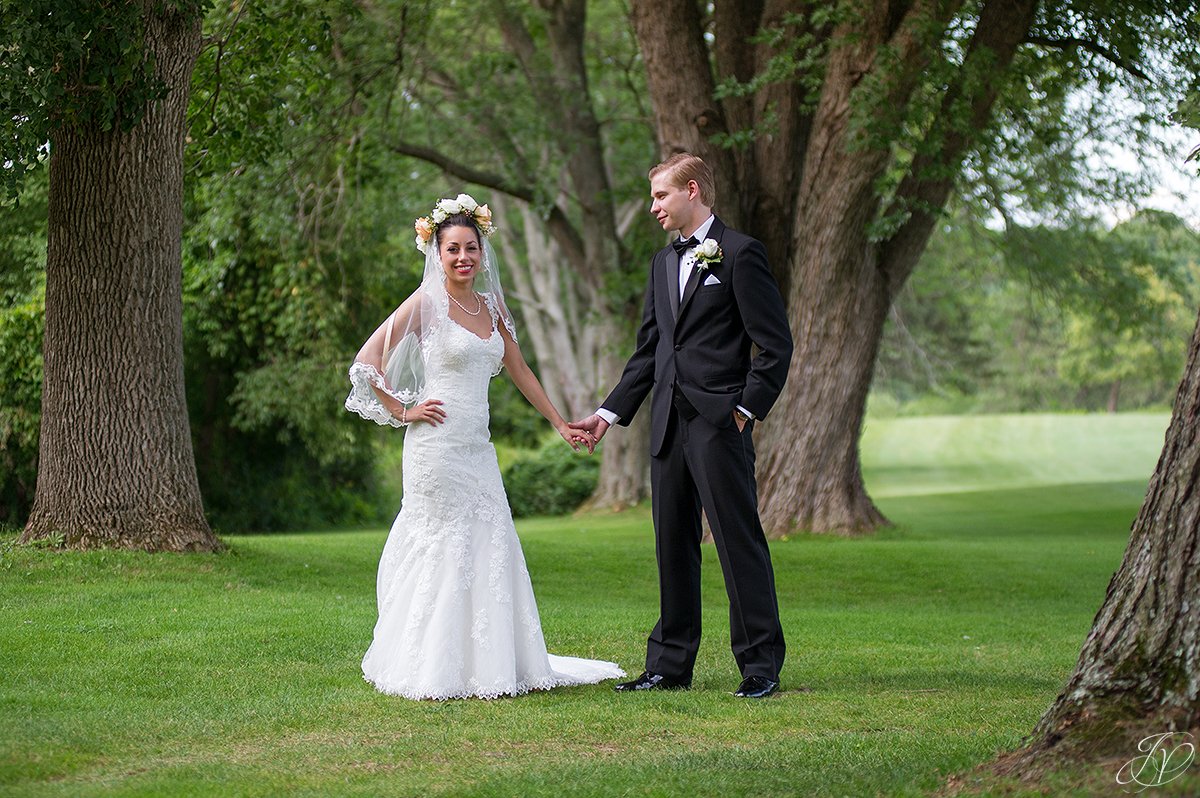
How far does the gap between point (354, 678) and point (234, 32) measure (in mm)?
8150

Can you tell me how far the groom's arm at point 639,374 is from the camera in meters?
6.81

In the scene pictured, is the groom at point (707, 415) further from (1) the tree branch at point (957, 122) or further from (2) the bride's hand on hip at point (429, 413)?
(1) the tree branch at point (957, 122)

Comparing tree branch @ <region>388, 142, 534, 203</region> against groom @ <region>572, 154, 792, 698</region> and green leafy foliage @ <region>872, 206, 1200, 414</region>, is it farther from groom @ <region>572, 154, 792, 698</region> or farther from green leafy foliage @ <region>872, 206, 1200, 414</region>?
groom @ <region>572, 154, 792, 698</region>

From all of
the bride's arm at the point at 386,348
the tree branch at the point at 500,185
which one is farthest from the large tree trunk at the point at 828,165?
the bride's arm at the point at 386,348

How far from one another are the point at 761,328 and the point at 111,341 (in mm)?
6149

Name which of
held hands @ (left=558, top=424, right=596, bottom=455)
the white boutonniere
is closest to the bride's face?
held hands @ (left=558, top=424, right=596, bottom=455)

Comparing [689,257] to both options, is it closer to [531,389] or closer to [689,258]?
[689,258]

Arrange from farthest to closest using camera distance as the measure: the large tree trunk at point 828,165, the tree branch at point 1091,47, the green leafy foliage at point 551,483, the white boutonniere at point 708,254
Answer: the green leafy foliage at point 551,483
the tree branch at point 1091,47
the large tree trunk at point 828,165
the white boutonniere at point 708,254

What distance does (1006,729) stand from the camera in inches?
223

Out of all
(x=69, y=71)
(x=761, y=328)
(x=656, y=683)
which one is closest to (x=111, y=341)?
(x=69, y=71)

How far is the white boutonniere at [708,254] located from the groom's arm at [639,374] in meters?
0.40

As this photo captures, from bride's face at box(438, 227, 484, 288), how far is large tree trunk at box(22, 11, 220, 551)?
449cm

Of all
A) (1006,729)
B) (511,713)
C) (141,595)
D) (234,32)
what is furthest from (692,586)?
(234,32)

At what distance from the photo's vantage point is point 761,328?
6.30 meters
